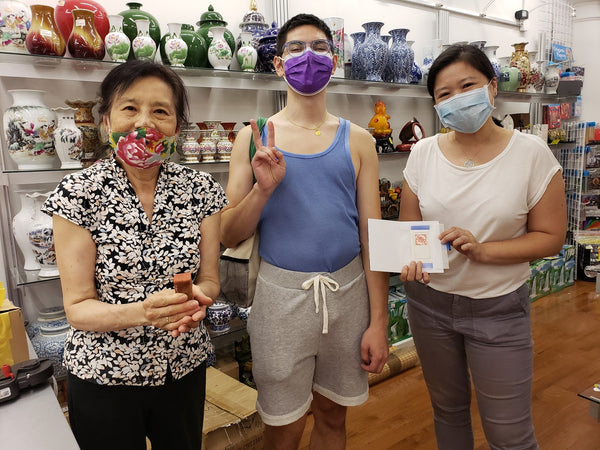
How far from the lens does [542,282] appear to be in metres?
4.46

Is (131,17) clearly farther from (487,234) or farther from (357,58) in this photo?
(487,234)

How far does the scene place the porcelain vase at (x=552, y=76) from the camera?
4660mm

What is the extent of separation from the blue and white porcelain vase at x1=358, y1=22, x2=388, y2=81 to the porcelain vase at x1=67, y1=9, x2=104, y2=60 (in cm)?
174

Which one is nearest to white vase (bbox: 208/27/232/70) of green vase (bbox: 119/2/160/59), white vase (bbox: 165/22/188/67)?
white vase (bbox: 165/22/188/67)

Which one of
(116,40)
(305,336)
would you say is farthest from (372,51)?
(305,336)

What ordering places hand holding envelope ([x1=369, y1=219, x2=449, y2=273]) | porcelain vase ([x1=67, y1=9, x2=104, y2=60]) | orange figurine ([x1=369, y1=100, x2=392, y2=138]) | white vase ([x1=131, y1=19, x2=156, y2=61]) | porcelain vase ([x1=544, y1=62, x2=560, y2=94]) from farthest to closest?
porcelain vase ([x1=544, y1=62, x2=560, y2=94]), orange figurine ([x1=369, y1=100, x2=392, y2=138]), white vase ([x1=131, y1=19, x2=156, y2=61]), porcelain vase ([x1=67, y1=9, x2=104, y2=60]), hand holding envelope ([x1=369, y1=219, x2=449, y2=273])

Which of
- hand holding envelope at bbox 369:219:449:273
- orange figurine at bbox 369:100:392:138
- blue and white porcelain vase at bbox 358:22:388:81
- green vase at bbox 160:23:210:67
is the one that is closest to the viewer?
hand holding envelope at bbox 369:219:449:273

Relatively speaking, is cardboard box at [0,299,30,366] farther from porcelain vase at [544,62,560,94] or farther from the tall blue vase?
porcelain vase at [544,62,560,94]

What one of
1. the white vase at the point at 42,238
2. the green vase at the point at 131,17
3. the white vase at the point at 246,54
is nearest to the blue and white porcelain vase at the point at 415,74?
the white vase at the point at 246,54

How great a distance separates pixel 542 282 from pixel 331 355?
12.4 feet

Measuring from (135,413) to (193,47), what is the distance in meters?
1.91

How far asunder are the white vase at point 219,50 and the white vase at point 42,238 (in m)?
1.10

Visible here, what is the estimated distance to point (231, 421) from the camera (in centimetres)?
197

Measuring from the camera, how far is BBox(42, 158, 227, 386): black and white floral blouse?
1127mm
